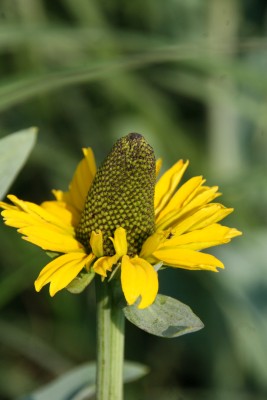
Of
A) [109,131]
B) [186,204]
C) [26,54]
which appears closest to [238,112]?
[109,131]

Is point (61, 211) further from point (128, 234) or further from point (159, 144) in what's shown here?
point (159, 144)

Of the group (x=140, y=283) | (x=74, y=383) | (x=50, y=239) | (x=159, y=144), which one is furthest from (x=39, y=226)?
(x=159, y=144)

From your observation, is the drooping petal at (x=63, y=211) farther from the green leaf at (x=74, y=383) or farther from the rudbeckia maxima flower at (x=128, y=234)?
the green leaf at (x=74, y=383)

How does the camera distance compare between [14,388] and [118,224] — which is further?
[14,388]

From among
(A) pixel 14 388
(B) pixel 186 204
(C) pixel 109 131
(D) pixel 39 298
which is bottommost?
(A) pixel 14 388

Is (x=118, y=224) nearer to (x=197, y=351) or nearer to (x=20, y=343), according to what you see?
(x=20, y=343)

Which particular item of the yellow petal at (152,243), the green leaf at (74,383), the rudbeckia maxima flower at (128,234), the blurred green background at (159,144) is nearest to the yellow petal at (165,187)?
the rudbeckia maxima flower at (128,234)
